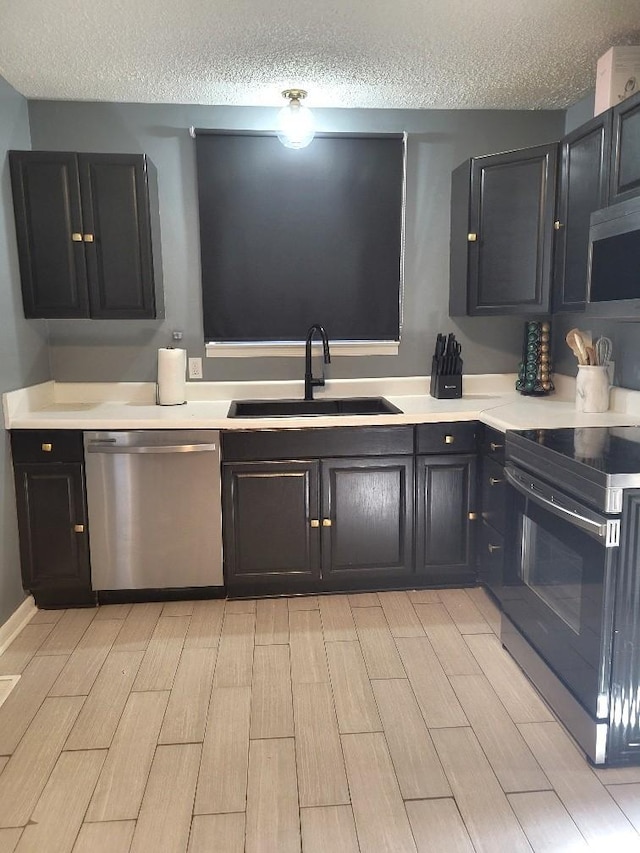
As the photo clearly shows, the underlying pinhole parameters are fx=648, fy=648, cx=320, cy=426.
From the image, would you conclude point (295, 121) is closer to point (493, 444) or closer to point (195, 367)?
point (195, 367)

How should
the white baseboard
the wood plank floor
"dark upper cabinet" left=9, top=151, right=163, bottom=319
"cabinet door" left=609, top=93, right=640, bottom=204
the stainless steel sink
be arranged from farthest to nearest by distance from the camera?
the stainless steel sink → "dark upper cabinet" left=9, top=151, right=163, bottom=319 → the white baseboard → "cabinet door" left=609, top=93, right=640, bottom=204 → the wood plank floor

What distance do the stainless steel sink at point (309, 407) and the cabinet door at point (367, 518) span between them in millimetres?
391

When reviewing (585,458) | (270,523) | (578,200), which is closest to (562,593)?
(585,458)

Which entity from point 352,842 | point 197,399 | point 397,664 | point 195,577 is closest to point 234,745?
point 352,842

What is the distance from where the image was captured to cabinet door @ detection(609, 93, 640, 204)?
2219 millimetres

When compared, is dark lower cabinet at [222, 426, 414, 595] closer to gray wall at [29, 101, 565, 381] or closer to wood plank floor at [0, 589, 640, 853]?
wood plank floor at [0, 589, 640, 853]

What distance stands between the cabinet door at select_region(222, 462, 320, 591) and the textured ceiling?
1.71 m

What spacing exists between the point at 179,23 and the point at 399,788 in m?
2.63

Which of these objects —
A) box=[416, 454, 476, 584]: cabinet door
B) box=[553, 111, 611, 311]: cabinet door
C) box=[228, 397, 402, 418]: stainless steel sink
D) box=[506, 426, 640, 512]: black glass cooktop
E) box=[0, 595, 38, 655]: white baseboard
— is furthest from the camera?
box=[228, 397, 402, 418]: stainless steel sink

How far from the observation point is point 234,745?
80.4 inches

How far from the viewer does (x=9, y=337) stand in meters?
2.86

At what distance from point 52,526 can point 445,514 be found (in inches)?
71.4

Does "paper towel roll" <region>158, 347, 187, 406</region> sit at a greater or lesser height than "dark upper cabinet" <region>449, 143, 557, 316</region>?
lesser

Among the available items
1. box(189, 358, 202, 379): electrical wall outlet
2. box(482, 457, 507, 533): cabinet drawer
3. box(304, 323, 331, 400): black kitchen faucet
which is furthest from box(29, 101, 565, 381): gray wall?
box(482, 457, 507, 533): cabinet drawer
